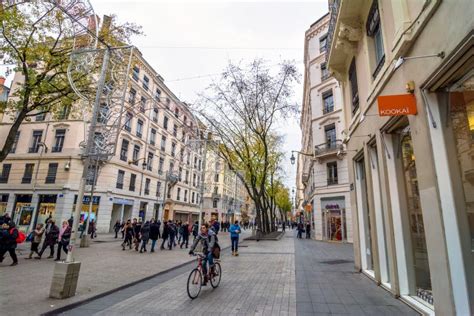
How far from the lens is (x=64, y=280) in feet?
19.4

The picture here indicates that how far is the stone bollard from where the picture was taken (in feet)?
19.3

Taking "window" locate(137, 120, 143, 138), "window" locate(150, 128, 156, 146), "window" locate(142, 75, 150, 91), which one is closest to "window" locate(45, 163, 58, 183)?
"window" locate(137, 120, 143, 138)

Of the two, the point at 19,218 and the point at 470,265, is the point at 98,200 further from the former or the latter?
the point at 470,265

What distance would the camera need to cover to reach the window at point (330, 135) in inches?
969

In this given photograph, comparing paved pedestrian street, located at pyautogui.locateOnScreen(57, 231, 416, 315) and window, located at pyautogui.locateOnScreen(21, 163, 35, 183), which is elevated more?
window, located at pyautogui.locateOnScreen(21, 163, 35, 183)

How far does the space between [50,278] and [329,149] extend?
21.9 m

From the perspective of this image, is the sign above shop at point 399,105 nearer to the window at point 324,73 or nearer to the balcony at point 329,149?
the balcony at point 329,149

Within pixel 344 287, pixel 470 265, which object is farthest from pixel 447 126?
pixel 344 287

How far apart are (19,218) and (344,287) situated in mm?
30379

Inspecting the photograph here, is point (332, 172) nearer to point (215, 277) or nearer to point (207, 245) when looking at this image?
point (215, 277)

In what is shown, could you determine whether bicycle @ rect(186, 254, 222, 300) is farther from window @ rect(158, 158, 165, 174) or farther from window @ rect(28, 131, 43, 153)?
window @ rect(158, 158, 165, 174)

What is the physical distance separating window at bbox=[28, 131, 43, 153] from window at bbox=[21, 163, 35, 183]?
4.98 feet

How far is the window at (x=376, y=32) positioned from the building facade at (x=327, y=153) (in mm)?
14595

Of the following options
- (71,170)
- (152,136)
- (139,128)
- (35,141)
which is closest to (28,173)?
(35,141)
